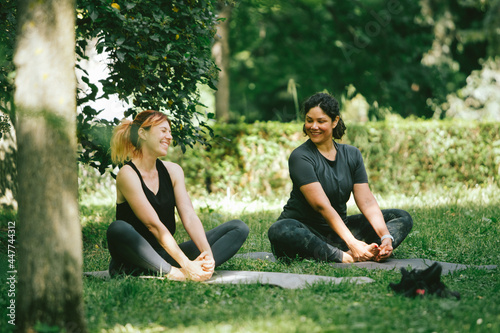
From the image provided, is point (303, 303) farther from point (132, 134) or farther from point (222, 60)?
point (222, 60)

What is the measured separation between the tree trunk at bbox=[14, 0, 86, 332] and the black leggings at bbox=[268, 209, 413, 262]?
7.60ft

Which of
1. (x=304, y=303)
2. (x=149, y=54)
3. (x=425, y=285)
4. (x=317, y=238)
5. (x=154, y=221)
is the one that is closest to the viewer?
(x=304, y=303)

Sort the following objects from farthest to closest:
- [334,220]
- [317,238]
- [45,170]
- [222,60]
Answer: [222,60] → [317,238] → [334,220] → [45,170]

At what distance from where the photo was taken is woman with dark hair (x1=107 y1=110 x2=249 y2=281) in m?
4.03

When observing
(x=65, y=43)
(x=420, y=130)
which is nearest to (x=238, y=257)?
(x=65, y=43)

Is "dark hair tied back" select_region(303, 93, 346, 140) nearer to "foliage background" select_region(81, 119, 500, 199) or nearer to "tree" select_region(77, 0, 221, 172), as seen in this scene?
"tree" select_region(77, 0, 221, 172)

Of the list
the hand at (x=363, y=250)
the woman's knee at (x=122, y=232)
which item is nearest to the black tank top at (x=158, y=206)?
the woman's knee at (x=122, y=232)

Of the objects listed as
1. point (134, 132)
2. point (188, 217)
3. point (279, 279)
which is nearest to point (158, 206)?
point (188, 217)

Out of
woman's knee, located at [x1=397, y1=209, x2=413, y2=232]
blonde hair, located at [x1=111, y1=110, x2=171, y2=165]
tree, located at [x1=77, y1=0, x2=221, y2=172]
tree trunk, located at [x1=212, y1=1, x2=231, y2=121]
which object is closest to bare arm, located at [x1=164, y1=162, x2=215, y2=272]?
blonde hair, located at [x1=111, y1=110, x2=171, y2=165]

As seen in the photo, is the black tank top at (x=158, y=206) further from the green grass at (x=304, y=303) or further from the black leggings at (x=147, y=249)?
the green grass at (x=304, y=303)

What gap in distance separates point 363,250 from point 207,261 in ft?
4.47

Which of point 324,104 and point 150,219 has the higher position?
point 324,104

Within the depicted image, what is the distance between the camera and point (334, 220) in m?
4.62

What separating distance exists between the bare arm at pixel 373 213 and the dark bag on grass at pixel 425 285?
1028mm
